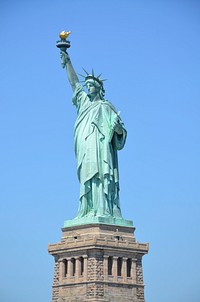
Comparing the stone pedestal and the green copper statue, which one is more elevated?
the green copper statue

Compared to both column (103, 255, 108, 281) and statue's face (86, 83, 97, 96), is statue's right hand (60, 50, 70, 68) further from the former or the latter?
column (103, 255, 108, 281)

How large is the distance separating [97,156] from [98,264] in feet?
21.6

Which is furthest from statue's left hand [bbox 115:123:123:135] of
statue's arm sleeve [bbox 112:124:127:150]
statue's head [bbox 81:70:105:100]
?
statue's head [bbox 81:70:105:100]

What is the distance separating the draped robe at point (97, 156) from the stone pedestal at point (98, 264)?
54.0 inches

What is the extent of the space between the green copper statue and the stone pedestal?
1.35 m

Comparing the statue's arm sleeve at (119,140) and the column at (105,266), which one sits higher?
the statue's arm sleeve at (119,140)

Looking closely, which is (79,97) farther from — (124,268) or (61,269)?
(124,268)

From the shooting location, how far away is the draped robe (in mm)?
64750

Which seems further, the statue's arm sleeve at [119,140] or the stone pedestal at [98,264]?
the statue's arm sleeve at [119,140]

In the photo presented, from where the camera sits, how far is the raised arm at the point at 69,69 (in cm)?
6831

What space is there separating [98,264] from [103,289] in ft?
4.68

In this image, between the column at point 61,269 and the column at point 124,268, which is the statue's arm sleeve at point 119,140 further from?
the column at point 61,269

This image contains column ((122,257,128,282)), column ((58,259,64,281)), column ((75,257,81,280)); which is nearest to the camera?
column ((75,257,81,280))

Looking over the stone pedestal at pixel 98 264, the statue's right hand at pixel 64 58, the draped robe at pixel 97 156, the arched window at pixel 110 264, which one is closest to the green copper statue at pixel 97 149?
the draped robe at pixel 97 156
